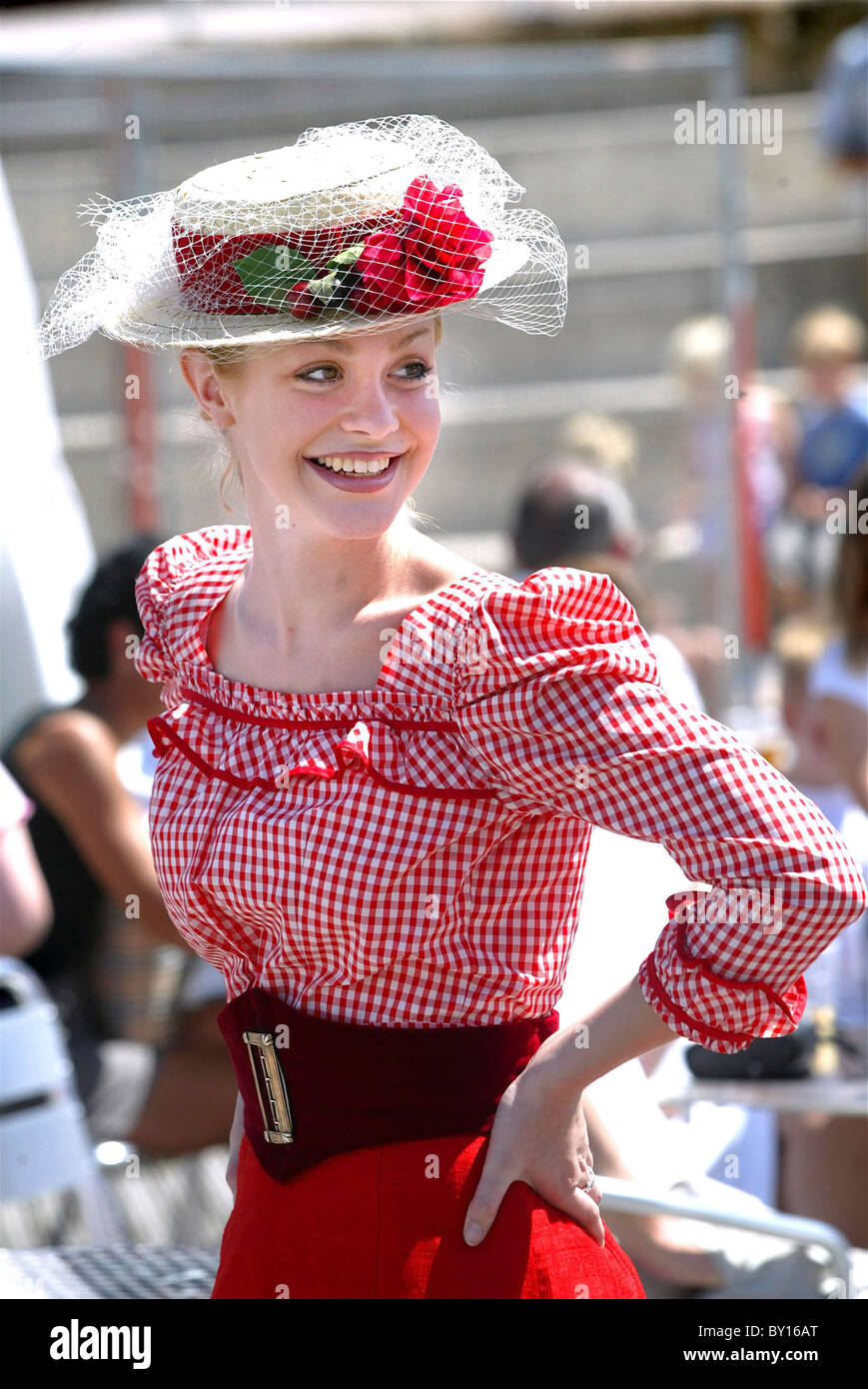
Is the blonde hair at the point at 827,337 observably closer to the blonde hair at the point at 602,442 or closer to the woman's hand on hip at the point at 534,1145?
the blonde hair at the point at 602,442

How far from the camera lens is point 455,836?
4.67 ft

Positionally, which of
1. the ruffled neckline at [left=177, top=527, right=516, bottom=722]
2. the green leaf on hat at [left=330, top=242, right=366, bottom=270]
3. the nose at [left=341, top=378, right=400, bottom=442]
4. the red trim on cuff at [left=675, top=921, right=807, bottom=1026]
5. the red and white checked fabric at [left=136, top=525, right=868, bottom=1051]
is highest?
the green leaf on hat at [left=330, top=242, right=366, bottom=270]

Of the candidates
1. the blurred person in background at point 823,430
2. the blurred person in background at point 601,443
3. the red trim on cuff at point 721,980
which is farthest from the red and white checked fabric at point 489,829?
the blurred person in background at point 823,430

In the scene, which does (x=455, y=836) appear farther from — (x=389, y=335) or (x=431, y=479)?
(x=431, y=479)

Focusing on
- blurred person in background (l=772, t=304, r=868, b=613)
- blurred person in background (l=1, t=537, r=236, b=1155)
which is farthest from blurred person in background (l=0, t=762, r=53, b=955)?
blurred person in background (l=772, t=304, r=868, b=613)

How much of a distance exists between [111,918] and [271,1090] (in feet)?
7.74

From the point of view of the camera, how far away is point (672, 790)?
136 cm

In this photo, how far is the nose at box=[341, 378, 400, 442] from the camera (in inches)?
58.3

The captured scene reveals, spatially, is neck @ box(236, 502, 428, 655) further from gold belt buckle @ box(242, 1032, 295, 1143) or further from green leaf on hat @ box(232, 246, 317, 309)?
gold belt buckle @ box(242, 1032, 295, 1143)

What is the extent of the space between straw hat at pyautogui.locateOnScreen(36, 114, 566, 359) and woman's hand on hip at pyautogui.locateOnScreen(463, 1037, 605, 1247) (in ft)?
2.24

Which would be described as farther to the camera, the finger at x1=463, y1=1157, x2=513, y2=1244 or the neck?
the neck

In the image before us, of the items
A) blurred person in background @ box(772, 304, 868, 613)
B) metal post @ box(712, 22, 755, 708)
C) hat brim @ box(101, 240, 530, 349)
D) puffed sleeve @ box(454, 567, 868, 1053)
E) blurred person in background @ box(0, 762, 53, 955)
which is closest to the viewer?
puffed sleeve @ box(454, 567, 868, 1053)
